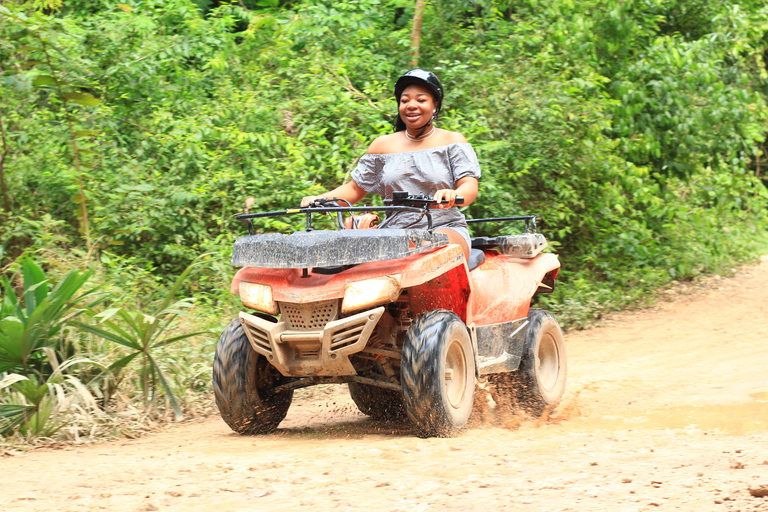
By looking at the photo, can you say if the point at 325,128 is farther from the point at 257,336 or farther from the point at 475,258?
the point at 257,336

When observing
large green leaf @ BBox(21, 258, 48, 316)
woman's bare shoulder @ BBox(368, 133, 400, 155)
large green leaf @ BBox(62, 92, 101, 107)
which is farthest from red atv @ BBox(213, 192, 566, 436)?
large green leaf @ BBox(62, 92, 101, 107)

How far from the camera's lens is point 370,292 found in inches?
166

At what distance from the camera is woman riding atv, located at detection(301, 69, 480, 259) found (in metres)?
4.98

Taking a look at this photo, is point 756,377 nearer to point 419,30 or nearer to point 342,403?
point 342,403

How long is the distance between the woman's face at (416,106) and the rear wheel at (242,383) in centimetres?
161

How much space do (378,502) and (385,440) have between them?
50.8 inches

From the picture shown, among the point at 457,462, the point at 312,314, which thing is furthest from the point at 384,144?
the point at 457,462

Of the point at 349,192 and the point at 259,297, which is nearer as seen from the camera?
the point at 259,297

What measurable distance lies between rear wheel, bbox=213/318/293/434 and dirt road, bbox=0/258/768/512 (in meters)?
0.12

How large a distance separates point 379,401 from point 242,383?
3.82 feet

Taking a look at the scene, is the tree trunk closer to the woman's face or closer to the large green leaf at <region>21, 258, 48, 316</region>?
the woman's face

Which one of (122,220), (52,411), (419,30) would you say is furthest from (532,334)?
(419,30)

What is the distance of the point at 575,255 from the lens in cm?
1064

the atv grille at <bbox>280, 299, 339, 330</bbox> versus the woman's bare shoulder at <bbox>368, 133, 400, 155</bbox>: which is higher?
the woman's bare shoulder at <bbox>368, 133, 400, 155</bbox>
